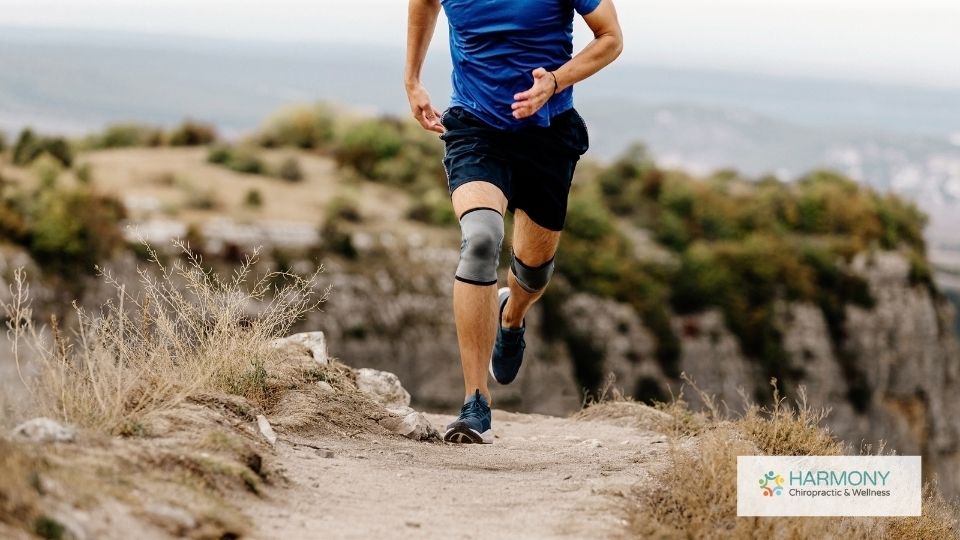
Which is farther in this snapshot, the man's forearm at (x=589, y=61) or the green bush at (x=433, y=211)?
the green bush at (x=433, y=211)

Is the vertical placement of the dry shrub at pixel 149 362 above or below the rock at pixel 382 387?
above

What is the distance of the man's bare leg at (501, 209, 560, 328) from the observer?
7.12 meters

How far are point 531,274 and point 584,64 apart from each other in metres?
1.54

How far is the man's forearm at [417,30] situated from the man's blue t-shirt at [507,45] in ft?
1.31

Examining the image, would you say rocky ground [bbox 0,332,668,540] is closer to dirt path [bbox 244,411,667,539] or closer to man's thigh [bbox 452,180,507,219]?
dirt path [bbox 244,411,667,539]

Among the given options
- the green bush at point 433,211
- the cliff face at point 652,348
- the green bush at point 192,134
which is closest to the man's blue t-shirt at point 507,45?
the cliff face at point 652,348

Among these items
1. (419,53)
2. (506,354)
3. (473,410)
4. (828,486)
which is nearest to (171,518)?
(473,410)

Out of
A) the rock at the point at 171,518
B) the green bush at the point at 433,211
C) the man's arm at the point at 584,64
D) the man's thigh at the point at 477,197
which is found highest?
the man's arm at the point at 584,64

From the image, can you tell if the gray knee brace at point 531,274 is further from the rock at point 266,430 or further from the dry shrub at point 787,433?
the rock at point 266,430

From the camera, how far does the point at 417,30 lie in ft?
→ 23.1

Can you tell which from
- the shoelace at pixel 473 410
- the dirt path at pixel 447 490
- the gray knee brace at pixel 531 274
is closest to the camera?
the dirt path at pixel 447 490

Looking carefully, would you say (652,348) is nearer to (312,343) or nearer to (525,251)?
(312,343)

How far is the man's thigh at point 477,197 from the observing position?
250 inches

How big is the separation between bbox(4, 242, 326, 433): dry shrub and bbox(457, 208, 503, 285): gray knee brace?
80 cm
